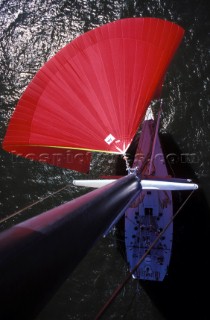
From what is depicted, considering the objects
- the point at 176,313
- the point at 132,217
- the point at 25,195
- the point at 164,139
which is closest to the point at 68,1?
the point at 164,139

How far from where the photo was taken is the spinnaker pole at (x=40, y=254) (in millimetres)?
1587

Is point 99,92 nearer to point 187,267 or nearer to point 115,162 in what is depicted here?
point 115,162

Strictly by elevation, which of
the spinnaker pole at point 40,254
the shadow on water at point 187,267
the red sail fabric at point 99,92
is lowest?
the shadow on water at point 187,267

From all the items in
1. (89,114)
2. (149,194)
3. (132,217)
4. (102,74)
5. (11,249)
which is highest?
(102,74)

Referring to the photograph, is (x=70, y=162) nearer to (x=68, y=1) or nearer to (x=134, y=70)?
(x=134, y=70)

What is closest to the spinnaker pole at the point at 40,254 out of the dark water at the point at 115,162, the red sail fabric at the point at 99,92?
the red sail fabric at the point at 99,92

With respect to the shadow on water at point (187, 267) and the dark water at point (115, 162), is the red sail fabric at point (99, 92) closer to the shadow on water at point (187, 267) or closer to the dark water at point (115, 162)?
the dark water at point (115, 162)

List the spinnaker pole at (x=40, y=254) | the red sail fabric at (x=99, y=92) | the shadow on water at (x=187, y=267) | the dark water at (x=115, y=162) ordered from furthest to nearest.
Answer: the dark water at (x=115, y=162)
the shadow on water at (x=187, y=267)
the red sail fabric at (x=99, y=92)
the spinnaker pole at (x=40, y=254)

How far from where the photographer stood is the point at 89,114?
7.36m

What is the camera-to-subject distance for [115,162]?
402 inches

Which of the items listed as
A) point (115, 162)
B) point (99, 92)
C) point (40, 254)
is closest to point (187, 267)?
point (115, 162)

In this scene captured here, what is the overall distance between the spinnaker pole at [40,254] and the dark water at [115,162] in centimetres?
694

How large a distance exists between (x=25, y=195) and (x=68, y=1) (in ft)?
25.6

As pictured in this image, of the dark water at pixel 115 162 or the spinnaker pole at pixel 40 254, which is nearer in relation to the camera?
the spinnaker pole at pixel 40 254
